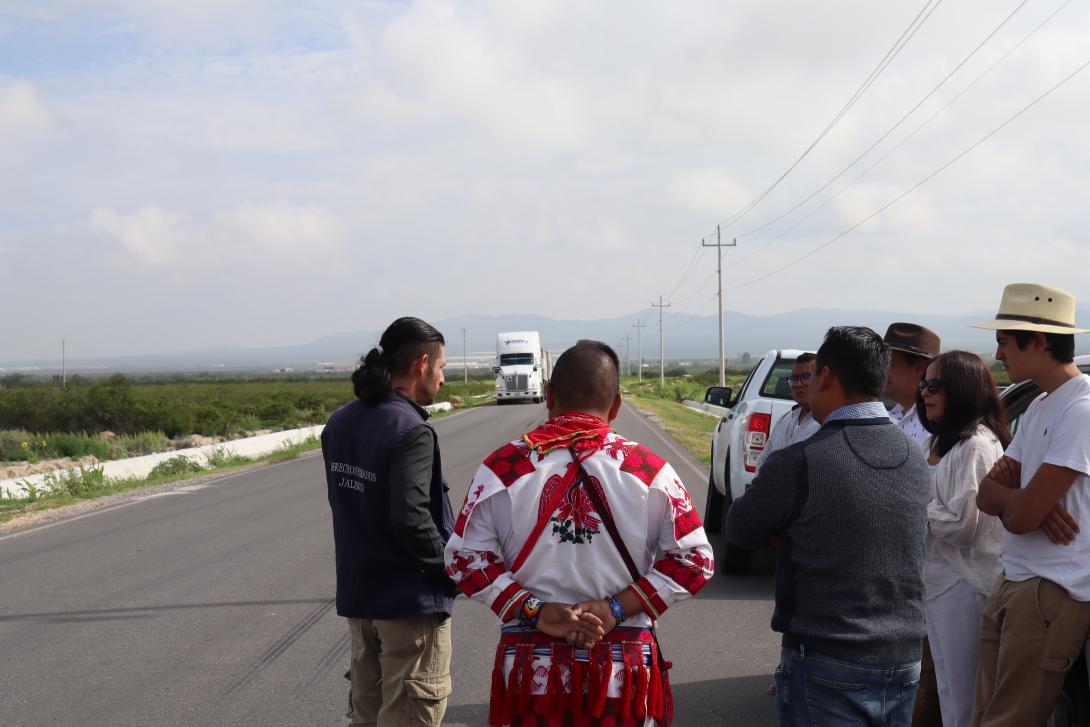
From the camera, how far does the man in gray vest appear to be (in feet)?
9.89

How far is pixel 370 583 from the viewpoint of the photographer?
3686 mm

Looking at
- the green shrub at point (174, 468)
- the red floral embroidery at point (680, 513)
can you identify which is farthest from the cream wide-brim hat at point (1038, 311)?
the green shrub at point (174, 468)

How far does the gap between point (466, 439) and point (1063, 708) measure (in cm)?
2266

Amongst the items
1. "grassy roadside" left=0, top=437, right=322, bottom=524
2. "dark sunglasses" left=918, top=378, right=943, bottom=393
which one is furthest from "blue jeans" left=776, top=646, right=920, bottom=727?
"grassy roadside" left=0, top=437, right=322, bottom=524

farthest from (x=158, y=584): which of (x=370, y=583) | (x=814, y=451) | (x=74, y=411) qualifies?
(x=74, y=411)

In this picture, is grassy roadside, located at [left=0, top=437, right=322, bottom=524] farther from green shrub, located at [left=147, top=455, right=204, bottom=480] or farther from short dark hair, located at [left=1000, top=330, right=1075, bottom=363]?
short dark hair, located at [left=1000, top=330, right=1075, bottom=363]

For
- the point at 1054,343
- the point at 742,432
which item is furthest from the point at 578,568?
the point at 742,432

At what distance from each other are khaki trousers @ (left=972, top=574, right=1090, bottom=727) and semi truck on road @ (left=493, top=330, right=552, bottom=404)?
160 feet

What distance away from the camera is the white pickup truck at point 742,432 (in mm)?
8484

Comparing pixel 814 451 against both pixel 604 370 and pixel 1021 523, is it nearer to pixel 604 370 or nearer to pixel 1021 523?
pixel 604 370

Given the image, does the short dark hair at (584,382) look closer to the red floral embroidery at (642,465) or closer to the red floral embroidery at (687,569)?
the red floral embroidery at (642,465)

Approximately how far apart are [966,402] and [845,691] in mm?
1621

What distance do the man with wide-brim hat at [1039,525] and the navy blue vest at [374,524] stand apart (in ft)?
6.86

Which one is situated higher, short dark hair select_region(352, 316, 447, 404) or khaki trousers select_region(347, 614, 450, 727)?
short dark hair select_region(352, 316, 447, 404)
